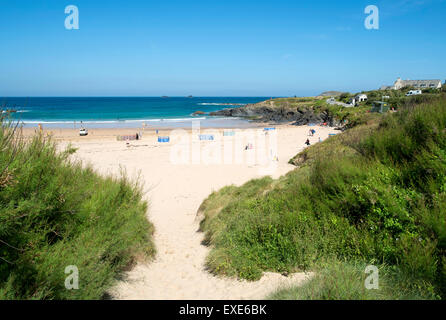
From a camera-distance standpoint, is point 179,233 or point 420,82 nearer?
point 179,233

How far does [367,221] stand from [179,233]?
228 inches

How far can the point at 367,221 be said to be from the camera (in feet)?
14.1

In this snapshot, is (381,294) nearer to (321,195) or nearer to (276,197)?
(321,195)

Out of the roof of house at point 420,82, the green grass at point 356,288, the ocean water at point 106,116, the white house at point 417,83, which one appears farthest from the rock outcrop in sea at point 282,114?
the roof of house at point 420,82

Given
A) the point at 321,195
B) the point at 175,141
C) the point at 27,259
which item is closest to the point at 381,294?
the point at 321,195

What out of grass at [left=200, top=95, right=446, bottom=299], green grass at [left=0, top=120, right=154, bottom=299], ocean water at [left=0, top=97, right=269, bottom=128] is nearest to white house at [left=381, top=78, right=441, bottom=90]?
ocean water at [left=0, top=97, right=269, bottom=128]

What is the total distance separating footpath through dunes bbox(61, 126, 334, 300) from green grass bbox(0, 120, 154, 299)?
87 cm

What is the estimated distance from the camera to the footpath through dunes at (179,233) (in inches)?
175

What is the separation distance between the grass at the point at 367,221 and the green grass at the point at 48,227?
211cm

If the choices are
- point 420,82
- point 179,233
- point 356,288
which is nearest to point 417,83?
point 420,82

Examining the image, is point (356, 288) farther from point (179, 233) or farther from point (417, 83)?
point (417, 83)

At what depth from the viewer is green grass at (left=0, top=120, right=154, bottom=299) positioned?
308 centimetres

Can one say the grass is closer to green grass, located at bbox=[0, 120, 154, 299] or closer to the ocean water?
green grass, located at bbox=[0, 120, 154, 299]
